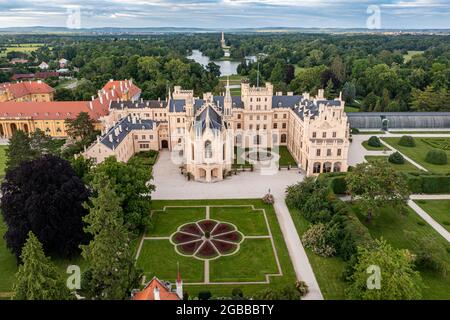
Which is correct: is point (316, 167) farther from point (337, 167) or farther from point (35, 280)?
point (35, 280)

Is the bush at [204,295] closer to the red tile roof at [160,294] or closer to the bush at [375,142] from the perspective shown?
the red tile roof at [160,294]

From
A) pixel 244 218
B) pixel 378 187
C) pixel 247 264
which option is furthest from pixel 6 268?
pixel 378 187

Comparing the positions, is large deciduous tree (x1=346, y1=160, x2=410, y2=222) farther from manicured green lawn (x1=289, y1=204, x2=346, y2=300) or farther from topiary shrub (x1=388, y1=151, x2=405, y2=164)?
topiary shrub (x1=388, y1=151, x2=405, y2=164)

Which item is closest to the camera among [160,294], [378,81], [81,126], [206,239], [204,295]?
[160,294]

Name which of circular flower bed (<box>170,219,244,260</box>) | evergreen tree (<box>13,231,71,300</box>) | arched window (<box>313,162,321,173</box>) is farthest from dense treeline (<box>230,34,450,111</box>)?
evergreen tree (<box>13,231,71,300</box>)

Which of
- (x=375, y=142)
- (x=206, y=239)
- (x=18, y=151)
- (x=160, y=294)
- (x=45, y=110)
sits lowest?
(x=206, y=239)

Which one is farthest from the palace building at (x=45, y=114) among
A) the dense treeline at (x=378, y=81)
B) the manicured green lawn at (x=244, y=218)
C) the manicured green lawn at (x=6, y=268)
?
the dense treeline at (x=378, y=81)
